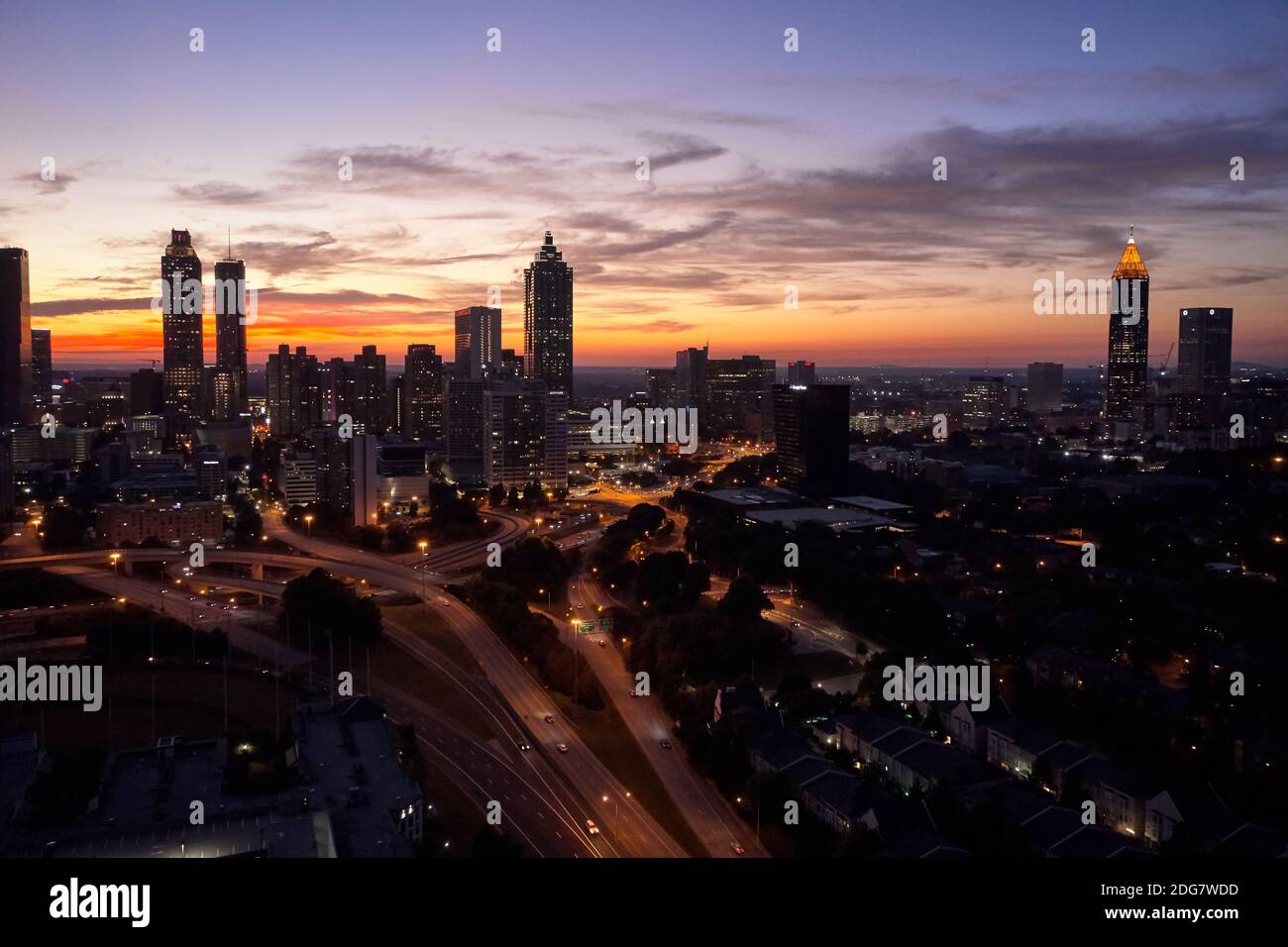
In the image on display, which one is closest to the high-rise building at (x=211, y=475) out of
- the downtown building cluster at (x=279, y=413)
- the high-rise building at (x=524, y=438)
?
the downtown building cluster at (x=279, y=413)

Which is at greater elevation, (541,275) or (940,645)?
(541,275)

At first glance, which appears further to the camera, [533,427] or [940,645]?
[533,427]

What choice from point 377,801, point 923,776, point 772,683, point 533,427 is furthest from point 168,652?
point 533,427

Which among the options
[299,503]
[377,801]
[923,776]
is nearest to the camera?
[377,801]

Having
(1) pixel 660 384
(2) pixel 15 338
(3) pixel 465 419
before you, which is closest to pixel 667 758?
(2) pixel 15 338

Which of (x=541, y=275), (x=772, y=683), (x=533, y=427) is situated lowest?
(x=772, y=683)
